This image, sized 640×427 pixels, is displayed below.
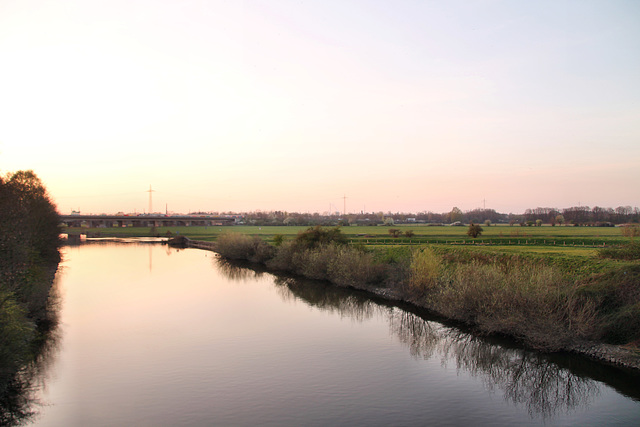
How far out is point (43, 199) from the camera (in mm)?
38062

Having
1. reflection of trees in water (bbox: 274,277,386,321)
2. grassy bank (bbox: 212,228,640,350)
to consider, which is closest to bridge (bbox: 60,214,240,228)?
reflection of trees in water (bbox: 274,277,386,321)

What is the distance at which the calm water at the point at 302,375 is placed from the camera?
12555 millimetres

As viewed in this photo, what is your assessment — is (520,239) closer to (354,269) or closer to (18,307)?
(354,269)

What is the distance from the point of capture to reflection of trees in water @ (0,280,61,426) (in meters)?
12.5

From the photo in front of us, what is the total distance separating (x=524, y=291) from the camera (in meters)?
19.0

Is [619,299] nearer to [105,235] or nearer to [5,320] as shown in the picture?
[5,320]

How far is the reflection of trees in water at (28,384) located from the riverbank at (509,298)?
17117 mm

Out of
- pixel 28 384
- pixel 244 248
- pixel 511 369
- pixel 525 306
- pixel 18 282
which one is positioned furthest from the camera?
pixel 244 248

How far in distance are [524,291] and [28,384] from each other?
18673 mm

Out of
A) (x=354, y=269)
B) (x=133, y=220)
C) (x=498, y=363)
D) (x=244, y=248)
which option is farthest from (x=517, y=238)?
(x=133, y=220)

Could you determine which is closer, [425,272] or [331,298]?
[425,272]

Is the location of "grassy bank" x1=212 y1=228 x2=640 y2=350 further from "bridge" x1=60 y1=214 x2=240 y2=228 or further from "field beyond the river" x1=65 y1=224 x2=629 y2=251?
"bridge" x1=60 y1=214 x2=240 y2=228

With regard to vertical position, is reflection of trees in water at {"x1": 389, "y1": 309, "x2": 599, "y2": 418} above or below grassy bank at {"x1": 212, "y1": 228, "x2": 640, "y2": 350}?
below

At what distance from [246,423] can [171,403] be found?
270cm
